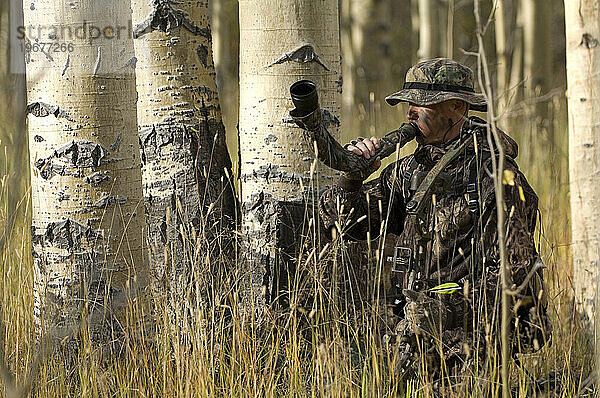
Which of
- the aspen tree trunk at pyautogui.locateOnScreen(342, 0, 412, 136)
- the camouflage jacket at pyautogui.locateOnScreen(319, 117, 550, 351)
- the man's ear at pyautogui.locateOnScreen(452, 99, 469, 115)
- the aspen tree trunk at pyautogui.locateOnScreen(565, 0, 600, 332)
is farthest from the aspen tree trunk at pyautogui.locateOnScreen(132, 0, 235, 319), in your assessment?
the aspen tree trunk at pyautogui.locateOnScreen(342, 0, 412, 136)

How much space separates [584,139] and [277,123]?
41.8 inches

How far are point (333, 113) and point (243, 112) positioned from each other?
285 mm

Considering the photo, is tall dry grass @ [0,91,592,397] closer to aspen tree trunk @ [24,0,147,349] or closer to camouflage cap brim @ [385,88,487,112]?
aspen tree trunk @ [24,0,147,349]

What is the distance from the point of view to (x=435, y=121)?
7.27 feet

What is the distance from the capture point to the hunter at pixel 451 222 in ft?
6.75

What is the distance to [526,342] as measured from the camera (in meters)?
2.26

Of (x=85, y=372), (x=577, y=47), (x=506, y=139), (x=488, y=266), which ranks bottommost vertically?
(x=85, y=372)

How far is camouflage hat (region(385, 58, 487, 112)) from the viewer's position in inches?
86.0

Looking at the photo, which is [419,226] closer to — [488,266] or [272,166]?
[488,266]

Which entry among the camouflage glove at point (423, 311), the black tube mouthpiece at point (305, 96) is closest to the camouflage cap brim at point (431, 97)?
the black tube mouthpiece at point (305, 96)

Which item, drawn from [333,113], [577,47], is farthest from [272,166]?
[577,47]

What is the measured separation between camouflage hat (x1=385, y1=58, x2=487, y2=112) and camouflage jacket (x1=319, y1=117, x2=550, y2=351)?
0.32 feet

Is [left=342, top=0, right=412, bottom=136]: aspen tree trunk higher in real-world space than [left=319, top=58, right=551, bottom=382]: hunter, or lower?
higher

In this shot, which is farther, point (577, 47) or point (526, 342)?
point (577, 47)
